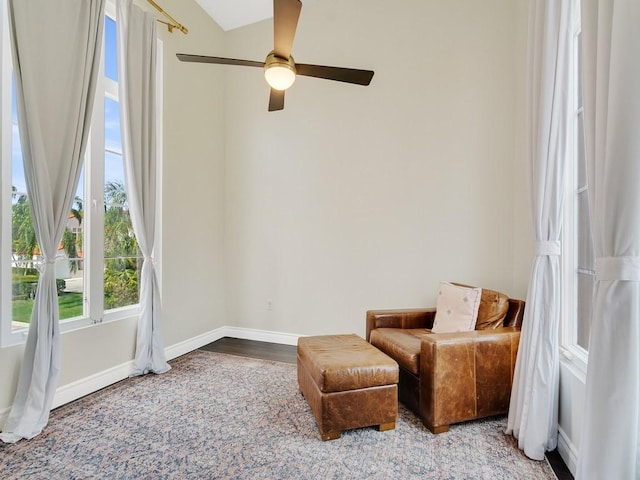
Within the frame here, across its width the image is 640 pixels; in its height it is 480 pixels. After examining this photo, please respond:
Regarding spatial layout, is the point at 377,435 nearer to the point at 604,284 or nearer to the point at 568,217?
the point at 604,284

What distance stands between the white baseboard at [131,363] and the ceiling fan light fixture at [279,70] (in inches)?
102

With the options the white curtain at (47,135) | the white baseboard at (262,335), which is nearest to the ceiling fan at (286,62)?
the white curtain at (47,135)

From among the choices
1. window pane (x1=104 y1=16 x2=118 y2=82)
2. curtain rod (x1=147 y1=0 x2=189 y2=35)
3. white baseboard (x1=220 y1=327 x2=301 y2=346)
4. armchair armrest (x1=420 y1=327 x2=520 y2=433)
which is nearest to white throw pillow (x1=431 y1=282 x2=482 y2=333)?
armchair armrest (x1=420 y1=327 x2=520 y2=433)

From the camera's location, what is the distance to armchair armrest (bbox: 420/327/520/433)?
206 cm

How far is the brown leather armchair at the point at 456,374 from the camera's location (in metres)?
2.06

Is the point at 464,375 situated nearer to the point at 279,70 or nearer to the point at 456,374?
the point at 456,374

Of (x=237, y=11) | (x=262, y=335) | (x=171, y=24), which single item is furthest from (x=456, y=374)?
(x=237, y=11)

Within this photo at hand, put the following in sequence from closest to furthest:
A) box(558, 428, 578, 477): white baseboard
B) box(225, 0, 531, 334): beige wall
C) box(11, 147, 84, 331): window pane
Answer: box(558, 428, 578, 477): white baseboard, box(11, 147, 84, 331): window pane, box(225, 0, 531, 334): beige wall

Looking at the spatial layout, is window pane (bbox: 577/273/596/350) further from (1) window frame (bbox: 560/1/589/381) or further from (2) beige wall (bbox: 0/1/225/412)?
(2) beige wall (bbox: 0/1/225/412)

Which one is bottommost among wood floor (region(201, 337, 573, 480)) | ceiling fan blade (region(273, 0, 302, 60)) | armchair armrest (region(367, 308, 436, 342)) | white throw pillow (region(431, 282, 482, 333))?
wood floor (region(201, 337, 573, 480))

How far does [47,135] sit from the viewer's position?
2.23 meters

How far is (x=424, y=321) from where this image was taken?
2.90 m

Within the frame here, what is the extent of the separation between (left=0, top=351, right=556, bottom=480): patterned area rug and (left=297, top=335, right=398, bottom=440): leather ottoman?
0.32 ft

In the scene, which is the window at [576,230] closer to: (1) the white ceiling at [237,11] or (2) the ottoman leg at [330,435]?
(2) the ottoman leg at [330,435]
